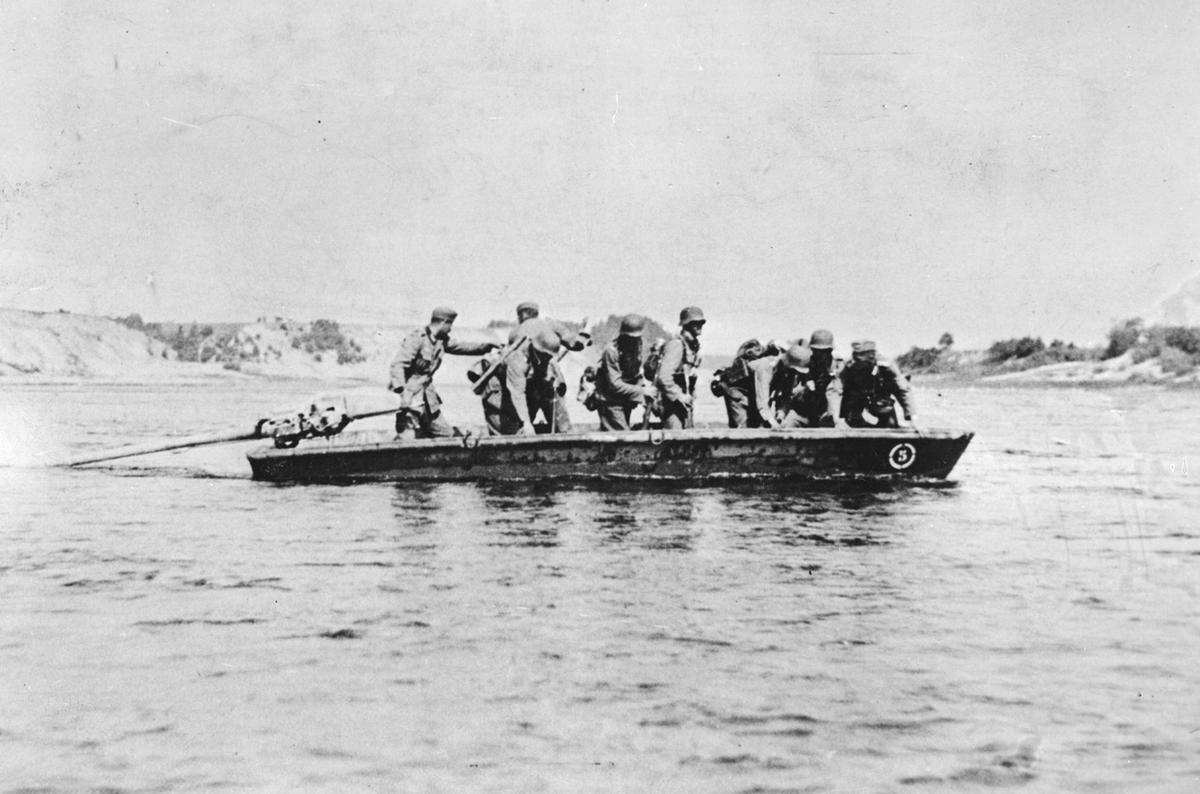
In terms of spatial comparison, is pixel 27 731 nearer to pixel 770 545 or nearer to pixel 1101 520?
pixel 770 545

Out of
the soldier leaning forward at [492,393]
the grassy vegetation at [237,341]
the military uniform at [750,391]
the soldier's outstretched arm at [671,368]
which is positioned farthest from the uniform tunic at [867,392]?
the grassy vegetation at [237,341]

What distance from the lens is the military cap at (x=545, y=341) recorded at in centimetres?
1395

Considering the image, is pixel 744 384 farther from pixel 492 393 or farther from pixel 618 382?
pixel 492 393

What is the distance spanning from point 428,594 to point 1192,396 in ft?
139

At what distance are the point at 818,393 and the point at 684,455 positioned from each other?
6.32 ft

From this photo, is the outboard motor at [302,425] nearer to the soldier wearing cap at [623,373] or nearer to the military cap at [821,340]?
the soldier wearing cap at [623,373]

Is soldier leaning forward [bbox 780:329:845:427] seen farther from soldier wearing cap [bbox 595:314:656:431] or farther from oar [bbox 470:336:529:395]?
oar [bbox 470:336:529:395]

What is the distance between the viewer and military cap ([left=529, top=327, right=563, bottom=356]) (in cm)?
1395

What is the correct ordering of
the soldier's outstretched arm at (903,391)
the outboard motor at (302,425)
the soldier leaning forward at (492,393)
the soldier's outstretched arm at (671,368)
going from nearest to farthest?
the soldier's outstretched arm at (903,391) < the soldier's outstretched arm at (671,368) < the soldier leaning forward at (492,393) < the outboard motor at (302,425)

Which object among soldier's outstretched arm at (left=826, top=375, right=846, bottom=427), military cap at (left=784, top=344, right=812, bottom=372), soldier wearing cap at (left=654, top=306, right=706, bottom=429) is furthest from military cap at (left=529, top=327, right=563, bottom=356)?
soldier's outstretched arm at (left=826, top=375, right=846, bottom=427)

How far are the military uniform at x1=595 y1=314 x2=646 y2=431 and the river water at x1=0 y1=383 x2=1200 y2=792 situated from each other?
5.09ft

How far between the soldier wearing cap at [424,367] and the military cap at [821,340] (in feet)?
12.9

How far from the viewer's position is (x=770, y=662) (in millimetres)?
Result: 6141


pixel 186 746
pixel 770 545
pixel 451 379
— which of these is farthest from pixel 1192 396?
pixel 451 379
